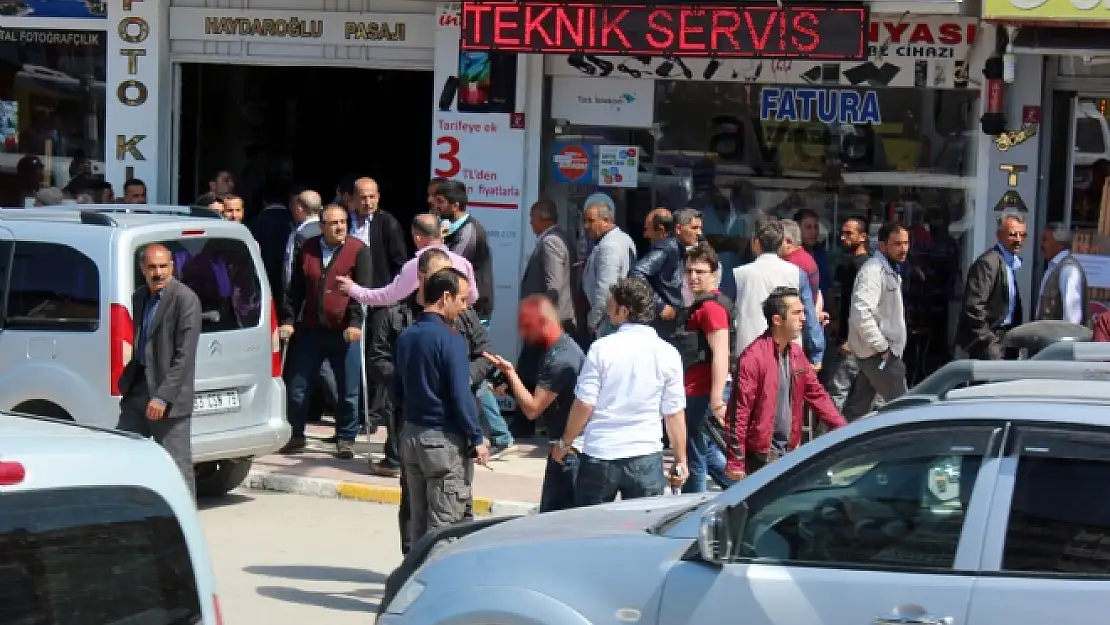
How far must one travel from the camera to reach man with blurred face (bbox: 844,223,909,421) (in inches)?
440

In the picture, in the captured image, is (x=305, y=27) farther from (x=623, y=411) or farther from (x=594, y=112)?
(x=623, y=411)

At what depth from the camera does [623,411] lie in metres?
7.44

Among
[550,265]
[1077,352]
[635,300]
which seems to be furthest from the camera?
[550,265]

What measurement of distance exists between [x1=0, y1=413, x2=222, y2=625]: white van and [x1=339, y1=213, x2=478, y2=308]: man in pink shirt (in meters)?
6.46

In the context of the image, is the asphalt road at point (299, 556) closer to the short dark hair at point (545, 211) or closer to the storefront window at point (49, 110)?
the short dark hair at point (545, 211)

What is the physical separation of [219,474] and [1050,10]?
6.75 m

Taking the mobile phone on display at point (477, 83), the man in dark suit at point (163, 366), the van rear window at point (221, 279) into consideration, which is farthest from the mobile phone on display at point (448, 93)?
the man in dark suit at point (163, 366)

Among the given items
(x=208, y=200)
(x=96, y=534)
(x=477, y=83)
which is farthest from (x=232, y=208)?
(x=96, y=534)

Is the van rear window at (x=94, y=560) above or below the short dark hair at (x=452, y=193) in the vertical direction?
below

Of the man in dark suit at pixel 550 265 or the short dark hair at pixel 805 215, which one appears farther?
the short dark hair at pixel 805 215

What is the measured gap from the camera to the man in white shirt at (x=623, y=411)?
743cm

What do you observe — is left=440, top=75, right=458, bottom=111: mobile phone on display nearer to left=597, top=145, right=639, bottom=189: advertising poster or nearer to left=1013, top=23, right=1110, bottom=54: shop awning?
left=597, top=145, right=639, bottom=189: advertising poster

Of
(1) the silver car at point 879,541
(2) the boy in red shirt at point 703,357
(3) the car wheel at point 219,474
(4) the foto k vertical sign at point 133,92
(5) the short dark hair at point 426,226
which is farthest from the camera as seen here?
(4) the foto k vertical sign at point 133,92

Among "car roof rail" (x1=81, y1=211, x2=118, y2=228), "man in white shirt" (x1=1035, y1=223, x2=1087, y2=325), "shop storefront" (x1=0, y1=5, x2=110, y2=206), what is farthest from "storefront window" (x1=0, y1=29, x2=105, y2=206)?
"man in white shirt" (x1=1035, y1=223, x2=1087, y2=325)
